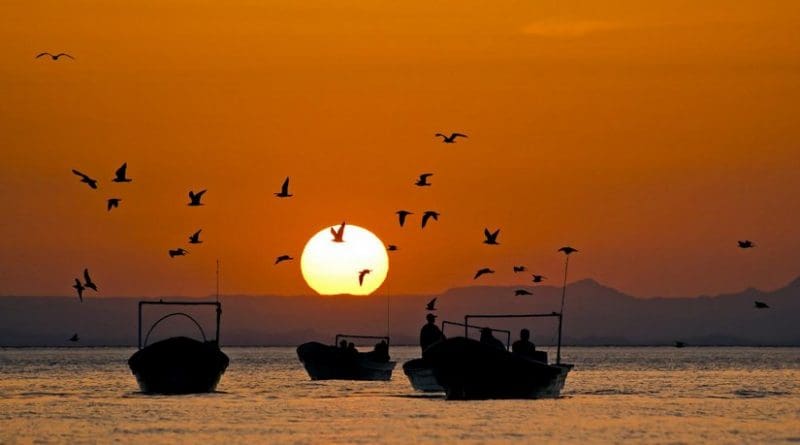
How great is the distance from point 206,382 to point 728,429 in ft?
77.3

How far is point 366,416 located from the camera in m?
52.1

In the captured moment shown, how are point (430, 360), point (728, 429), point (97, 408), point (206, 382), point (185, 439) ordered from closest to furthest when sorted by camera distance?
point (185, 439)
point (728, 429)
point (430, 360)
point (97, 408)
point (206, 382)

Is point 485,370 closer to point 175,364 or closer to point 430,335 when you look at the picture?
point 430,335

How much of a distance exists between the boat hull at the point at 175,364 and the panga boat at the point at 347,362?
15452 mm

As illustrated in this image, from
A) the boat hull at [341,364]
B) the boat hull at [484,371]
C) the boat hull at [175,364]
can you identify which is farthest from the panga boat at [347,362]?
the boat hull at [484,371]

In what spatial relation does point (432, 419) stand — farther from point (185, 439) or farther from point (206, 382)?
point (206, 382)

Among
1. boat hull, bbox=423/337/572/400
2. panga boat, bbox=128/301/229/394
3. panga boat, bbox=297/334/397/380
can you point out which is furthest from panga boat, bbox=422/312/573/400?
panga boat, bbox=297/334/397/380

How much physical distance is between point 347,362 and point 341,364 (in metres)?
0.78

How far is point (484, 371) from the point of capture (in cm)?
5288

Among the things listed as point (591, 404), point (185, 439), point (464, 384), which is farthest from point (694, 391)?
point (185, 439)

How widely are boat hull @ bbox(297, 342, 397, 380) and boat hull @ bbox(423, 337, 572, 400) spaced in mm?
22359

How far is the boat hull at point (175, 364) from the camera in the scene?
198ft

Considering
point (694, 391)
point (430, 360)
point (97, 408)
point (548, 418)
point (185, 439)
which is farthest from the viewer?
point (694, 391)

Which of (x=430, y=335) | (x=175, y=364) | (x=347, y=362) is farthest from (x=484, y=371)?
(x=347, y=362)
